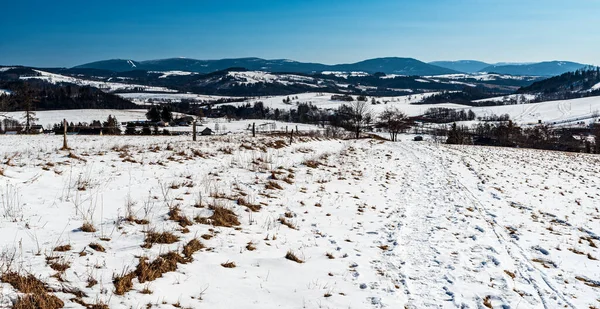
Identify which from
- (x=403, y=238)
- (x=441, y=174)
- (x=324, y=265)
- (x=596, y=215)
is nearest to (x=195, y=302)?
(x=324, y=265)

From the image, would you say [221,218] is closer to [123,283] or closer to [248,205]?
[248,205]

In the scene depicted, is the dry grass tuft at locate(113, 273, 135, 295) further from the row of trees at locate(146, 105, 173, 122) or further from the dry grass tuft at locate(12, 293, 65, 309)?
the row of trees at locate(146, 105, 173, 122)

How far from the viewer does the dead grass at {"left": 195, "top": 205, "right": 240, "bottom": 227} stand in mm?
7930

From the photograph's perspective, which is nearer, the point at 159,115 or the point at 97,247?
the point at 97,247

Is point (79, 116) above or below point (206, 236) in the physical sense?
above

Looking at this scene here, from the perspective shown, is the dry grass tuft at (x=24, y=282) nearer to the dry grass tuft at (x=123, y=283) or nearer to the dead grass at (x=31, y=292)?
the dead grass at (x=31, y=292)

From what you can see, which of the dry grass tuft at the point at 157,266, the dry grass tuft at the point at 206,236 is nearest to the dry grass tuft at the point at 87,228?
the dry grass tuft at the point at 157,266

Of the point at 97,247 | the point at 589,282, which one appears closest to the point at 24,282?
the point at 97,247

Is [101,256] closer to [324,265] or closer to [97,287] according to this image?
[97,287]

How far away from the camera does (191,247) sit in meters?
6.36

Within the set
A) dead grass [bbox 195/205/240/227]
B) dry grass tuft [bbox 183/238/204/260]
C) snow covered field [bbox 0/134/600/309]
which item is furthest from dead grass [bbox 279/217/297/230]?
dry grass tuft [bbox 183/238/204/260]

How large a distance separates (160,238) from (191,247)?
2.49 ft

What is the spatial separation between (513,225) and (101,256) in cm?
1144

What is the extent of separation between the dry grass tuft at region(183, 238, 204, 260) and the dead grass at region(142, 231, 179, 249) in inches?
14.7
